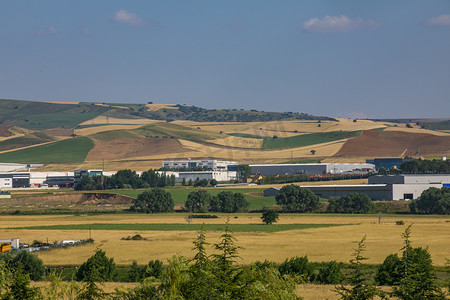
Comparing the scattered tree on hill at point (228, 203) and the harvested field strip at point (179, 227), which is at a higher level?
the scattered tree on hill at point (228, 203)

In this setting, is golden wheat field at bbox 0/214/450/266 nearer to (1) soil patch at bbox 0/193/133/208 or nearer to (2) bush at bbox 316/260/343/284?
(2) bush at bbox 316/260/343/284

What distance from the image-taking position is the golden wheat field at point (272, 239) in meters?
70.8

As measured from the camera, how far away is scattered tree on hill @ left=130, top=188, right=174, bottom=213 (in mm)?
138750

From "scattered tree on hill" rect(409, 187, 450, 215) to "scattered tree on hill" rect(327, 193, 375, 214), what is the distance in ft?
25.9

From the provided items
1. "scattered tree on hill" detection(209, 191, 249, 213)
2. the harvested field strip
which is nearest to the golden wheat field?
the harvested field strip

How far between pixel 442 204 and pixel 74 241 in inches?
2849

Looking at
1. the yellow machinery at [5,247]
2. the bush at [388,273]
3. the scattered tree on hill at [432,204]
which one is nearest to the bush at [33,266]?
the yellow machinery at [5,247]

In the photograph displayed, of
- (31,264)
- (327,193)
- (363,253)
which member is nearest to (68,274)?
(31,264)

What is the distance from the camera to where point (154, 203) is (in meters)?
139

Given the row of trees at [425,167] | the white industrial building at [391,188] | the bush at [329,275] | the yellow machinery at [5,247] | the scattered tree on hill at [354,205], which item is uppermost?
the row of trees at [425,167]

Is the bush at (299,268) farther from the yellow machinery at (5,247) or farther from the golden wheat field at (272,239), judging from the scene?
the yellow machinery at (5,247)

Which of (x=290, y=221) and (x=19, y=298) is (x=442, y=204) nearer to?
(x=290, y=221)

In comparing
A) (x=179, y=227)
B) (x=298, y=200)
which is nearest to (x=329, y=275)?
(x=179, y=227)

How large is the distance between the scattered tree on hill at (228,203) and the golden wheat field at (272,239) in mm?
17831
